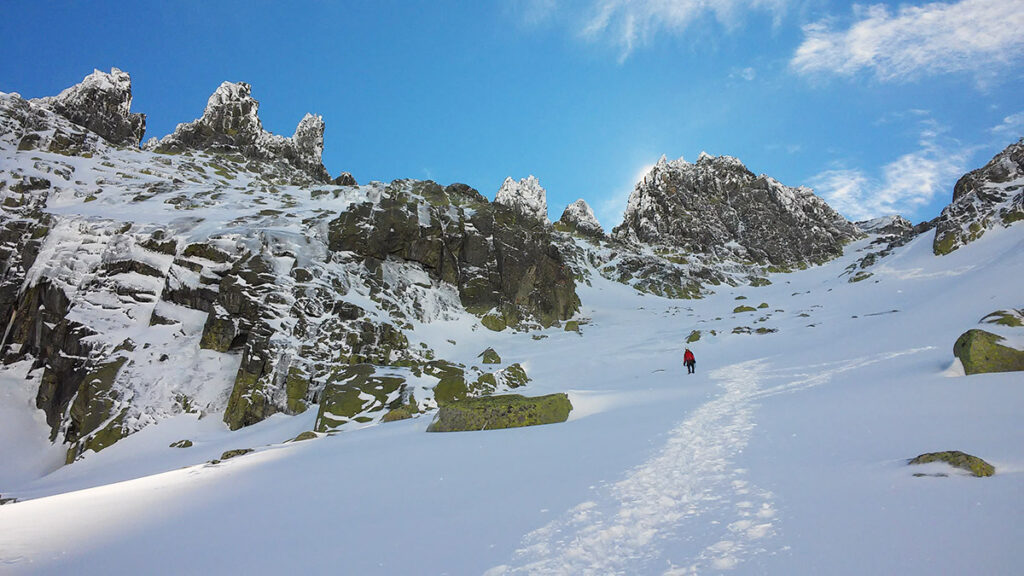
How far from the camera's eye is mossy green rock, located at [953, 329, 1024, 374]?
10.1 metres

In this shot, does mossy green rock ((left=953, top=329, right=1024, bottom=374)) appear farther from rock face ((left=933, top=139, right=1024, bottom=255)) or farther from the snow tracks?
rock face ((left=933, top=139, right=1024, bottom=255))

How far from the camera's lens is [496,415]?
12367 mm

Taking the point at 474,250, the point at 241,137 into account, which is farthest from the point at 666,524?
the point at 241,137

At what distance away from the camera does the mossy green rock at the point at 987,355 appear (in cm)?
1008

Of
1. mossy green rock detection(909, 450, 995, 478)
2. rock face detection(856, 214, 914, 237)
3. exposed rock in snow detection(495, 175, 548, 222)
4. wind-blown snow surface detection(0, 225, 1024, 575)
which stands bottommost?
wind-blown snow surface detection(0, 225, 1024, 575)

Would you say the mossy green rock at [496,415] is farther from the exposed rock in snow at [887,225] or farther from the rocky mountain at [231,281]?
the exposed rock in snow at [887,225]

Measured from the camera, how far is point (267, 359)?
24953 millimetres

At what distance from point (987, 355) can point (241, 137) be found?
9568 cm

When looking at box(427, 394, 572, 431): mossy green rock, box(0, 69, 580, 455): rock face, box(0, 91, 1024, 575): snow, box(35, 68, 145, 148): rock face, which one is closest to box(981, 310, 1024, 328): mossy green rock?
box(0, 91, 1024, 575): snow

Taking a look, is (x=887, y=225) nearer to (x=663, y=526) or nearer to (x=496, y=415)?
(x=496, y=415)

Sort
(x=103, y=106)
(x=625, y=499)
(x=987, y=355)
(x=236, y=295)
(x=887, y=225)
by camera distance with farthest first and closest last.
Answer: (x=887, y=225)
(x=103, y=106)
(x=236, y=295)
(x=987, y=355)
(x=625, y=499)

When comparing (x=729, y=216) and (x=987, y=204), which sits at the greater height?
(x=729, y=216)

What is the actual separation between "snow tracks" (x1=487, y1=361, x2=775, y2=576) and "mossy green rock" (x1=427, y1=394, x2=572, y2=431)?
5.84 metres

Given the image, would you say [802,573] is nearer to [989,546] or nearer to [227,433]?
[989,546]
